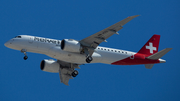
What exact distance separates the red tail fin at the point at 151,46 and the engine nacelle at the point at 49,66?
1423 centimetres

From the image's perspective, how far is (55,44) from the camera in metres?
40.0

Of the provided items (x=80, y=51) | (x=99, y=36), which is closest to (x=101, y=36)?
(x=99, y=36)

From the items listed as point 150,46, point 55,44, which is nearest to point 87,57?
point 55,44

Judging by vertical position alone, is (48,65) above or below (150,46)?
below

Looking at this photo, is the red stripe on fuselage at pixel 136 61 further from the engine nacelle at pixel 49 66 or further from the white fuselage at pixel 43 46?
the engine nacelle at pixel 49 66

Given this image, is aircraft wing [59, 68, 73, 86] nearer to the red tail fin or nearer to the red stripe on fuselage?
the red stripe on fuselage

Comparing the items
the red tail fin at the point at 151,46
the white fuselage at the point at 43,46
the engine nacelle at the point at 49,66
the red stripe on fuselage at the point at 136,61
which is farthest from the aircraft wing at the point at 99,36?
the red tail fin at the point at 151,46

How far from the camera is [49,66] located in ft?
147

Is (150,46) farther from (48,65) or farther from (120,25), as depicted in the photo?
(48,65)

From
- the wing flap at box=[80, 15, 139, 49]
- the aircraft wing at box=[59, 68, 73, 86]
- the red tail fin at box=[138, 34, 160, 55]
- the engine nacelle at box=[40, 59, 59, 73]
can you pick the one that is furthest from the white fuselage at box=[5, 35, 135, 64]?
the red tail fin at box=[138, 34, 160, 55]

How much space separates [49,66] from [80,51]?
7.66 metres

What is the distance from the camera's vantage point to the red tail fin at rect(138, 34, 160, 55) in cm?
4638

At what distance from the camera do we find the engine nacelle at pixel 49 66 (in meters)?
44.8

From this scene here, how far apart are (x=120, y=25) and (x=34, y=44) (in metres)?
12.5
